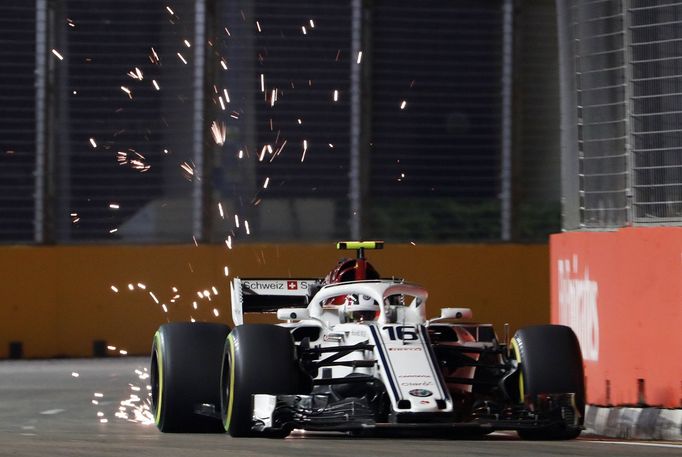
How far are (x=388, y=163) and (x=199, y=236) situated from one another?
282cm

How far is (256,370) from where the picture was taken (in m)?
11.0

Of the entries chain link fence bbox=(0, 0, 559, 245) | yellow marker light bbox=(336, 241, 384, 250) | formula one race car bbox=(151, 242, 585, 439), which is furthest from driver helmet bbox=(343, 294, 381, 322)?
chain link fence bbox=(0, 0, 559, 245)

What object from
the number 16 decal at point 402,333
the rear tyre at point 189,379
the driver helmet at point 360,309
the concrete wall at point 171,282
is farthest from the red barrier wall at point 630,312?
the concrete wall at point 171,282

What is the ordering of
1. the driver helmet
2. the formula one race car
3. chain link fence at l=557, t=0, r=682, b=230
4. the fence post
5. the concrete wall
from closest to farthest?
the formula one race car < the driver helmet < chain link fence at l=557, t=0, r=682, b=230 < the concrete wall < the fence post

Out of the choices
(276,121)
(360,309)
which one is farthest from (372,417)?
(276,121)

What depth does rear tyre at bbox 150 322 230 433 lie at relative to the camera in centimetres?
1202

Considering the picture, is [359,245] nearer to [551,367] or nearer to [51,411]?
[551,367]

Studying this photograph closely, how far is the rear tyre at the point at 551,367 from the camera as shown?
11.4 m

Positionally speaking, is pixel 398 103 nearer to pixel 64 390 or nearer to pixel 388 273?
pixel 388 273

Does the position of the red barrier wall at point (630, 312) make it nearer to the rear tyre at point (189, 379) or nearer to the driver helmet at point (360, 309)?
the driver helmet at point (360, 309)

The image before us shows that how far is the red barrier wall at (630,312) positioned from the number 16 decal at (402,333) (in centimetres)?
235

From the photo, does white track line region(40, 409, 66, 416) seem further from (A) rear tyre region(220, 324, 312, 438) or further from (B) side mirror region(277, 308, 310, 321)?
(A) rear tyre region(220, 324, 312, 438)

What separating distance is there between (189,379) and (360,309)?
52.7 inches

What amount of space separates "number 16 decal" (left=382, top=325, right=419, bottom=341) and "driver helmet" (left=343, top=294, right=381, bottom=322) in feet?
2.22
